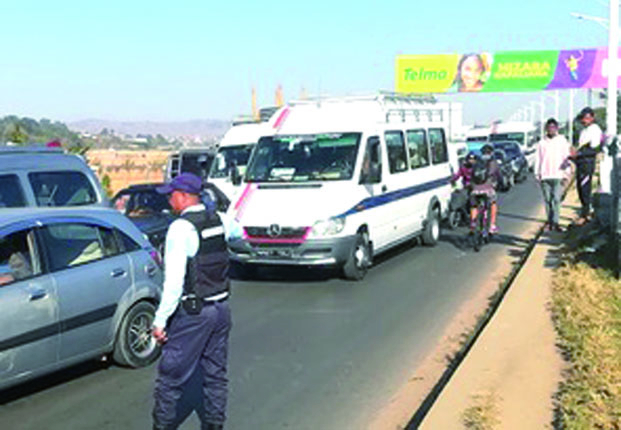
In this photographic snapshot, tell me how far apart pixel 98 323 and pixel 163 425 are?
6.25ft

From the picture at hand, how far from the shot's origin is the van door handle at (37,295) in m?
5.65

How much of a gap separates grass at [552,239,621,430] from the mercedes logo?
359 centimetres

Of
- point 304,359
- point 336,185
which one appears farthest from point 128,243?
point 336,185

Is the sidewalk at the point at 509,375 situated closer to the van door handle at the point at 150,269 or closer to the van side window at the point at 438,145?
the van door handle at the point at 150,269

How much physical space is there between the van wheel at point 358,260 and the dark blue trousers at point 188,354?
5.71 m

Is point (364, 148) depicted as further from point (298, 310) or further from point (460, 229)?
point (460, 229)

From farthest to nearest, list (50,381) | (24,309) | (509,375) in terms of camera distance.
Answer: (50,381)
(509,375)
(24,309)

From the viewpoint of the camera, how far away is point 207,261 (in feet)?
14.9

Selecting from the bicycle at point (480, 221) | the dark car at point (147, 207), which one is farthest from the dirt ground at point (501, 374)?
the dark car at point (147, 207)

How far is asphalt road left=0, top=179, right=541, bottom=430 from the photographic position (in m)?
5.54

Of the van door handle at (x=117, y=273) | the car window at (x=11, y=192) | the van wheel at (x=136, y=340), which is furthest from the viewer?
the car window at (x=11, y=192)

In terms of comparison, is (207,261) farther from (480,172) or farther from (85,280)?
(480,172)

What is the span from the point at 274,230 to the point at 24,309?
16.2 ft

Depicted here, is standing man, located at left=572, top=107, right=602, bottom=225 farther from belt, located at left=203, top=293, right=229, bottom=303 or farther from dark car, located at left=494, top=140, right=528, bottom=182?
dark car, located at left=494, top=140, right=528, bottom=182
